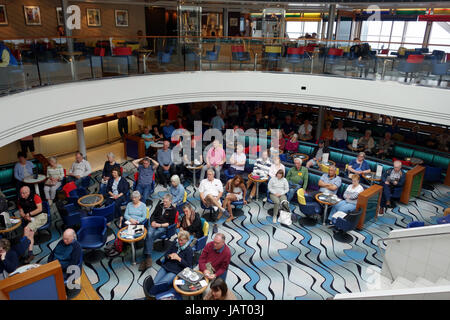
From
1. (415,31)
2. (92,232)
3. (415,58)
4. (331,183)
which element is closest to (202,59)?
(331,183)

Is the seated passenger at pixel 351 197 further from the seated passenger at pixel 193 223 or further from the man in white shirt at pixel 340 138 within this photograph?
the man in white shirt at pixel 340 138

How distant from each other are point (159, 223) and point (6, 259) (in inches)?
101

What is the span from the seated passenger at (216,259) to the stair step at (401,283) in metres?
2.88

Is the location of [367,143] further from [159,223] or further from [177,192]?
[159,223]

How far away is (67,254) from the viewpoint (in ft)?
19.4

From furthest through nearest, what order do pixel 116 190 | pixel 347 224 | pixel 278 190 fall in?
pixel 278 190, pixel 116 190, pixel 347 224

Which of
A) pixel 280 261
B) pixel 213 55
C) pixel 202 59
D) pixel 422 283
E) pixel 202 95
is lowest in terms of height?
pixel 280 261

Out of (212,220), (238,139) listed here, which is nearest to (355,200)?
(212,220)

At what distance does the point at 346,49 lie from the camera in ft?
35.6

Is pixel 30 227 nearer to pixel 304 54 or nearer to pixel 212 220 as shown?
pixel 212 220

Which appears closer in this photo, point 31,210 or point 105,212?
point 31,210

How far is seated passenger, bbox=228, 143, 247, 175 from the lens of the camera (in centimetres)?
991

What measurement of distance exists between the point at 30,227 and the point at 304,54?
29.0ft
